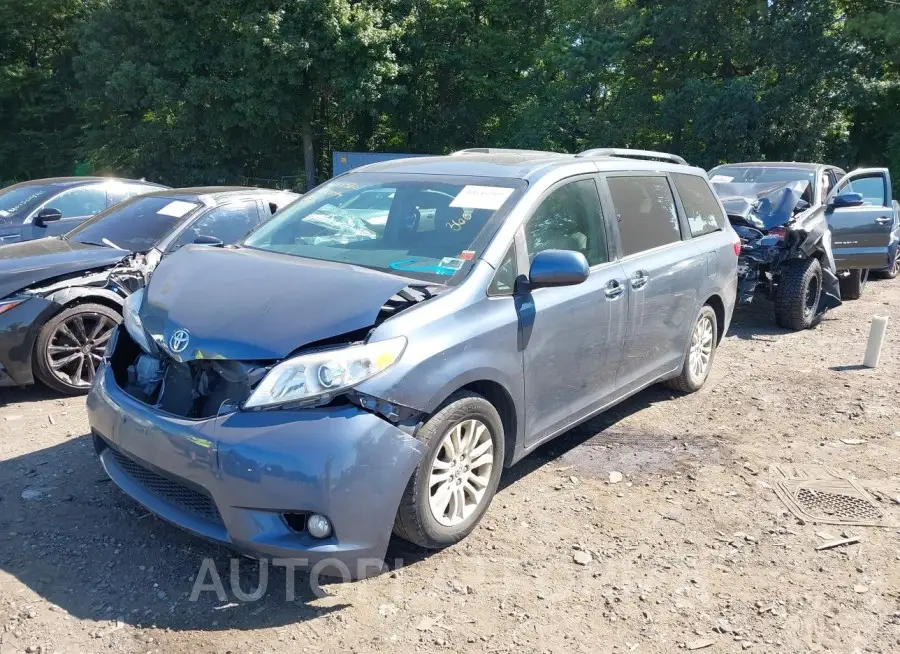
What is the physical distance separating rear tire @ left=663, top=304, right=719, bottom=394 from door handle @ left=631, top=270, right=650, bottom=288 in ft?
3.46

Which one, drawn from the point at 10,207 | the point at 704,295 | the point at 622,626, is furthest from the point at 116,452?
the point at 10,207

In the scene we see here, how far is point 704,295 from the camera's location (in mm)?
5418

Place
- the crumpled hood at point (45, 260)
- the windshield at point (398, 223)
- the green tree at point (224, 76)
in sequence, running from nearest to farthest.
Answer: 1. the windshield at point (398, 223)
2. the crumpled hood at point (45, 260)
3. the green tree at point (224, 76)

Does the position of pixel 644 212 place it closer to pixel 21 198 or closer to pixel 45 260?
pixel 45 260

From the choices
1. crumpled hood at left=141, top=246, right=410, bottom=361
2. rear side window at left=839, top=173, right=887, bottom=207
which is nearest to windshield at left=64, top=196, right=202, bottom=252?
crumpled hood at left=141, top=246, right=410, bottom=361

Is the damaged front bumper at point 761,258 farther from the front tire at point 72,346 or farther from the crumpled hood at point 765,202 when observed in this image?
the front tire at point 72,346

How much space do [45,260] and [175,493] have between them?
3181 millimetres

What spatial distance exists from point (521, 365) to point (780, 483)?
1928mm

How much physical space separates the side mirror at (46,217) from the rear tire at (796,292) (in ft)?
26.7

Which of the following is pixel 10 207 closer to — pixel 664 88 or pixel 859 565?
pixel 859 565

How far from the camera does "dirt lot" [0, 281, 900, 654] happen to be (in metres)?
2.86

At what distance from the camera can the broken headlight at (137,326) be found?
11.1 feet

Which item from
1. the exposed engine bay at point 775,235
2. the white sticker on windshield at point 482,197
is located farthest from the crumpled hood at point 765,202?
the white sticker on windshield at point 482,197

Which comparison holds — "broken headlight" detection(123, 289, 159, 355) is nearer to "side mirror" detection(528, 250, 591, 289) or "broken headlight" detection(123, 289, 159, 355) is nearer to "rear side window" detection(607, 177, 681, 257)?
"side mirror" detection(528, 250, 591, 289)
